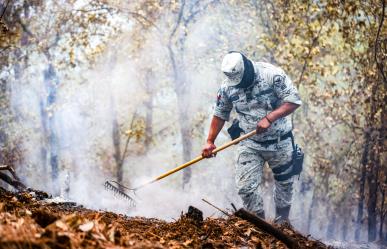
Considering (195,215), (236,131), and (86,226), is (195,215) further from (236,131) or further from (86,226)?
(236,131)

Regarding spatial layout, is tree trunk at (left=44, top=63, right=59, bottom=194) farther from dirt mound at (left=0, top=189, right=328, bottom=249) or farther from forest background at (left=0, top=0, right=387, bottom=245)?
dirt mound at (left=0, top=189, right=328, bottom=249)

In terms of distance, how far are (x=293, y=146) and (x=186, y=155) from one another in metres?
8.70

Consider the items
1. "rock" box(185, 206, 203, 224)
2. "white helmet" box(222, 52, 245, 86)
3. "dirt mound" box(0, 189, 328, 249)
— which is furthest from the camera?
"white helmet" box(222, 52, 245, 86)

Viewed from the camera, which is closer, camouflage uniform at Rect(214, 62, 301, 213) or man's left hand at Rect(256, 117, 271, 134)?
man's left hand at Rect(256, 117, 271, 134)

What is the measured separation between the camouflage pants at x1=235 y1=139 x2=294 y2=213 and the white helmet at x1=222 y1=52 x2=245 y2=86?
2.96ft

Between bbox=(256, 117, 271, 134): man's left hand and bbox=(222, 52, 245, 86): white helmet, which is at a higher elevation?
bbox=(222, 52, 245, 86): white helmet

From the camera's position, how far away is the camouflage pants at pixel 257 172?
17.0ft

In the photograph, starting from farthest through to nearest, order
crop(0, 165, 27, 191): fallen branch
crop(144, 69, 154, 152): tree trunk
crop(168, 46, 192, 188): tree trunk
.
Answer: crop(144, 69, 154, 152): tree trunk → crop(168, 46, 192, 188): tree trunk → crop(0, 165, 27, 191): fallen branch

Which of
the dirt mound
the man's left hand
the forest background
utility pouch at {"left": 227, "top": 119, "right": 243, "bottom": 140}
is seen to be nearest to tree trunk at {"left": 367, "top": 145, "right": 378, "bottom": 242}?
the forest background

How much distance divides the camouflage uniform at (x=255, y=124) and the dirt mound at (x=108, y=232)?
1467 millimetres

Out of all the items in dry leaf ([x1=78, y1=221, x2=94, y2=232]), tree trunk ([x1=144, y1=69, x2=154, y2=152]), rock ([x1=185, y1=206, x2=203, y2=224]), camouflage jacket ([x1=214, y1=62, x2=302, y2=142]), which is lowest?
Result: dry leaf ([x1=78, y1=221, x2=94, y2=232])

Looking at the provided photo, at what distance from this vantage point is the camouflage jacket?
5.22 metres

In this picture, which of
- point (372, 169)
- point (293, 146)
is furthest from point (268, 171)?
point (293, 146)

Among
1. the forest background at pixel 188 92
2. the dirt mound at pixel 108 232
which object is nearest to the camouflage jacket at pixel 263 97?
the dirt mound at pixel 108 232
